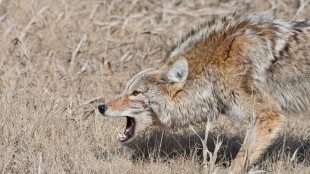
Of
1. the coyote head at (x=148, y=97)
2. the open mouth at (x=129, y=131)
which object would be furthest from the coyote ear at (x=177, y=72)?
the open mouth at (x=129, y=131)

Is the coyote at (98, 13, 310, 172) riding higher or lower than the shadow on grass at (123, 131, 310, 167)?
Answer: higher

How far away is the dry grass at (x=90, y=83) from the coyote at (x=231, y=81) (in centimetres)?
38

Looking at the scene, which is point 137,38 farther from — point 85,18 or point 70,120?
point 70,120

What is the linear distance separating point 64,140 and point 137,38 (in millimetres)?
3941

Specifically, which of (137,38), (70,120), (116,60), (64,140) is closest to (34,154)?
(64,140)

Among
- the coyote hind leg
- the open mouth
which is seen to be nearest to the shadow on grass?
the open mouth

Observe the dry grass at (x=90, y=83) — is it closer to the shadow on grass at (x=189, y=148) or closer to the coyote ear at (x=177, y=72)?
the shadow on grass at (x=189, y=148)

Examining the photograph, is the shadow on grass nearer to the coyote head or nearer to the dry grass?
the dry grass

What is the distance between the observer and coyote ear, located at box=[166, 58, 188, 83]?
5984 mm

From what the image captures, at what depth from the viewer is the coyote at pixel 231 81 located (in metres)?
5.79

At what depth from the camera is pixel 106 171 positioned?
18.6ft

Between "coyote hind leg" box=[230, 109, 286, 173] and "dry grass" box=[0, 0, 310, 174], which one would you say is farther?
"dry grass" box=[0, 0, 310, 174]

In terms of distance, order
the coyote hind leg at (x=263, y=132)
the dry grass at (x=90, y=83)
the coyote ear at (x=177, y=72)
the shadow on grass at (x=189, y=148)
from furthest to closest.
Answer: the shadow on grass at (x=189, y=148) < the dry grass at (x=90, y=83) < the coyote ear at (x=177, y=72) < the coyote hind leg at (x=263, y=132)

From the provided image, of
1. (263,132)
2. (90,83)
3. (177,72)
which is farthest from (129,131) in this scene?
(90,83)
